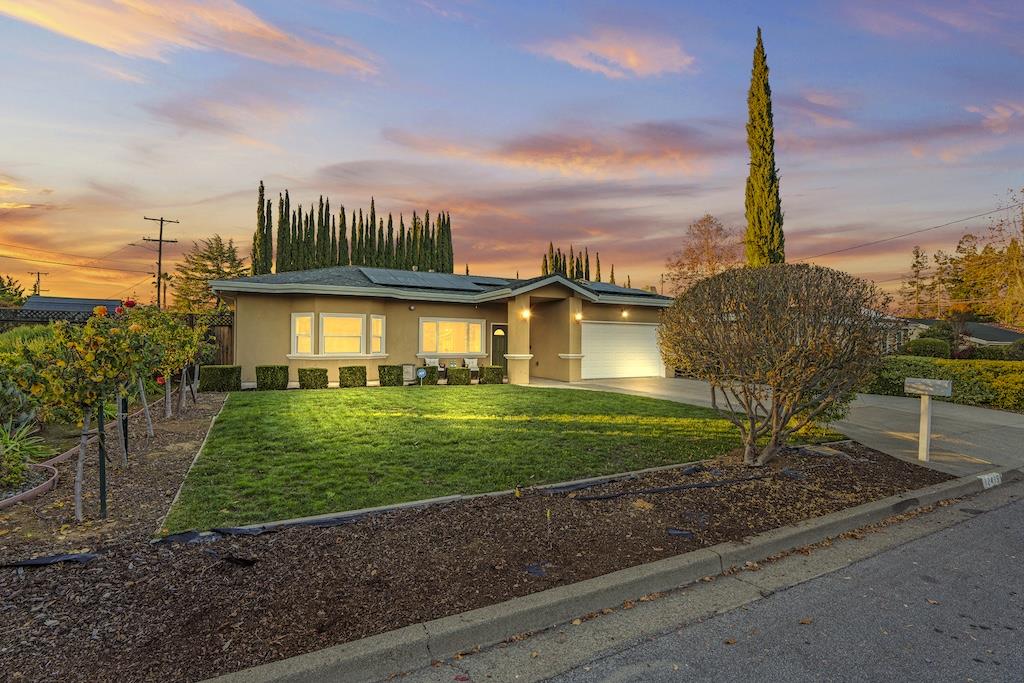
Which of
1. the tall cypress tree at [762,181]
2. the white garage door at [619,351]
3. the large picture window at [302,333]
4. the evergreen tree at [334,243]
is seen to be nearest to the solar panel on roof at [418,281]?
the large picture window at [302,333]

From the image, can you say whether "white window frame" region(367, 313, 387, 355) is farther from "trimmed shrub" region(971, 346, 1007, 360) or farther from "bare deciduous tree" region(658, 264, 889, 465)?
"trimmed shrub" region(971, 346, 1007, 360)

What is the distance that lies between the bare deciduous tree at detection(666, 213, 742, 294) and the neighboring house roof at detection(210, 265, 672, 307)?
52.8ft

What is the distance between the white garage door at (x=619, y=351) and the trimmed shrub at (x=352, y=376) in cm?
776

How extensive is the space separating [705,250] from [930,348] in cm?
1887

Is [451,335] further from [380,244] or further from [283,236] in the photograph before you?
[283,236]

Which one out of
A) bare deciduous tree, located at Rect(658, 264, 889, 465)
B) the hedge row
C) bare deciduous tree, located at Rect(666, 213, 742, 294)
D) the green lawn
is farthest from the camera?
bare deciduous tree, located at Rect(666, 213, 742, 294)

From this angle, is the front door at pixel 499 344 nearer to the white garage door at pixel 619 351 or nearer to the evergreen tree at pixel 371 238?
the white garage door at pixel 619 351

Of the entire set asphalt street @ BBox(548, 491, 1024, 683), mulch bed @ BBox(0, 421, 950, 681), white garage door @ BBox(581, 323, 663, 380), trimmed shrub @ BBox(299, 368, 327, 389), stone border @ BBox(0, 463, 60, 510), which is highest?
white garage door @ BBox(581, 323, 663, 380)

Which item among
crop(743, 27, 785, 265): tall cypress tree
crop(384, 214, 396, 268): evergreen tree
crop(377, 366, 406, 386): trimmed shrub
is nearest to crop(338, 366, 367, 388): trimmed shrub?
crop(377, 366, 406, 386): trimmed shrub

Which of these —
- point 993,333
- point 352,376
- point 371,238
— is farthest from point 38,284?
point 993,333

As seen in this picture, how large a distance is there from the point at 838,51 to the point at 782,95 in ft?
36.2

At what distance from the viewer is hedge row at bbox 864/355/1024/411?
11.3m

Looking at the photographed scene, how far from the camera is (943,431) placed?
873 cm

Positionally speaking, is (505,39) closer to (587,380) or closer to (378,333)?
(378,333)
